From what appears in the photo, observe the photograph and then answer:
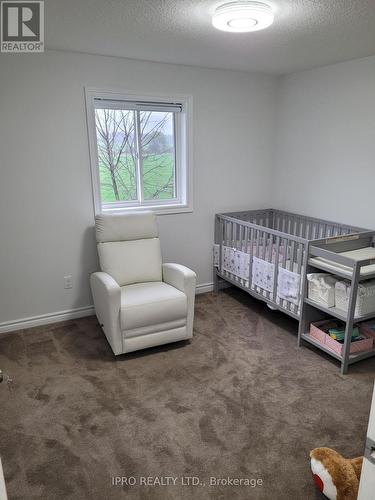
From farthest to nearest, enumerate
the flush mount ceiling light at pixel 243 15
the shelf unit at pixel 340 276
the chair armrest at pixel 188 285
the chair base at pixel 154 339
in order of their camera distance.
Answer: the chair armrest at pixel 188 285, the chair base at pixel 154 339, the shelf unit at pixel 340 276, the flush mount ceiling light at pixel 243 15

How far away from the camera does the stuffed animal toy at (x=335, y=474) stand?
1.55m

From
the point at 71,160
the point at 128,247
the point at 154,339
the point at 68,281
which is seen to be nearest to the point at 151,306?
the point at 154,339

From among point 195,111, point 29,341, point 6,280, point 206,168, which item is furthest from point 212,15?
point 29,341

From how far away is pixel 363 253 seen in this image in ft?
9.24

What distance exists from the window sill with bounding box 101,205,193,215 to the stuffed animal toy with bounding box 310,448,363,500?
2.50 metres

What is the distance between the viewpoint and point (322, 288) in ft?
8.80

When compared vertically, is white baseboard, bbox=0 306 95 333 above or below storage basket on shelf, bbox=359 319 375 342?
below

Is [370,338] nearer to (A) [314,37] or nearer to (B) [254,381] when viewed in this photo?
(B) [254,381]

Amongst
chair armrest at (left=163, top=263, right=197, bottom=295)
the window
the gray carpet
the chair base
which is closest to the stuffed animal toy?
the gray carpet

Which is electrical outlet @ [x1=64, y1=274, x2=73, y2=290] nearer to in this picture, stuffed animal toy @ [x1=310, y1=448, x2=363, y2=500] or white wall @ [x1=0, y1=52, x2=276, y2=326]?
white wall @ [x1=0, y1=52, x2=276, y2=326]

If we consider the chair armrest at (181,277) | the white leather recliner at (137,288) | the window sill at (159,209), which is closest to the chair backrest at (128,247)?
the white leather recliner at (137,288)

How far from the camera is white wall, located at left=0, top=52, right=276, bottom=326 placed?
2.93m

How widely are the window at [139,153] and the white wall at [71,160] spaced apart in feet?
0.36

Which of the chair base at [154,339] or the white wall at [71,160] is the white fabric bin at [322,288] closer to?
the chair base at [154,339]
